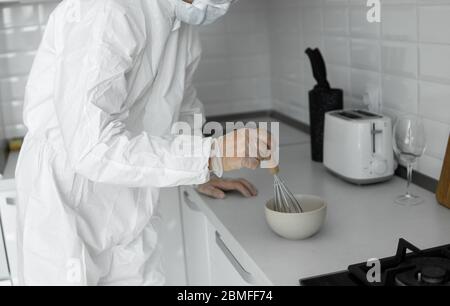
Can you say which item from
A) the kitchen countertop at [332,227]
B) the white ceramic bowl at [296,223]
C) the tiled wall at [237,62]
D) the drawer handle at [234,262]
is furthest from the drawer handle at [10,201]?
the white ceramic bowl at [296,223]

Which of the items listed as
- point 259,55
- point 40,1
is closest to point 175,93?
point 40,1

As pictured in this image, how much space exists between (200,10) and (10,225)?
40.4 inches

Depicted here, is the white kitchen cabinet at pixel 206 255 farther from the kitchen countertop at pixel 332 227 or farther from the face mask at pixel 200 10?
the face mask at pixel 200 10

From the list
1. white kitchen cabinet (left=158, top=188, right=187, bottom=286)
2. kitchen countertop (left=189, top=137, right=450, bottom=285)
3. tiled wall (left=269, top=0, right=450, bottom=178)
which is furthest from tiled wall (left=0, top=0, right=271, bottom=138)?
kitchen countertop (left=189, top=137, right=450, bottom=285)

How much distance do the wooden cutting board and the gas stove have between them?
0.25 metres

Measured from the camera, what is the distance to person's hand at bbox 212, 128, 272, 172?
113 cm

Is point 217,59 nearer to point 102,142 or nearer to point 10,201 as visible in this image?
point 10,201

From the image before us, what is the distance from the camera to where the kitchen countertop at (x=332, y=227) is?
3.62ft

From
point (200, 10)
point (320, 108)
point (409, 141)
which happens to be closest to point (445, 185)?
point (409, 141)

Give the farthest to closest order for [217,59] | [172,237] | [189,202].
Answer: [217,59], [172,237], [189,202]

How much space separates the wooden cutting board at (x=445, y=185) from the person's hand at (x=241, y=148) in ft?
1.45

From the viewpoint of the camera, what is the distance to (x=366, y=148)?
148 centimetres

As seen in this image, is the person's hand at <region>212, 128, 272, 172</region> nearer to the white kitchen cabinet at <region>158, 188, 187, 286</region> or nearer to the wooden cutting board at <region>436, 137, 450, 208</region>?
the wooden cutting board at <region>436, 137, 450, 208</region>
